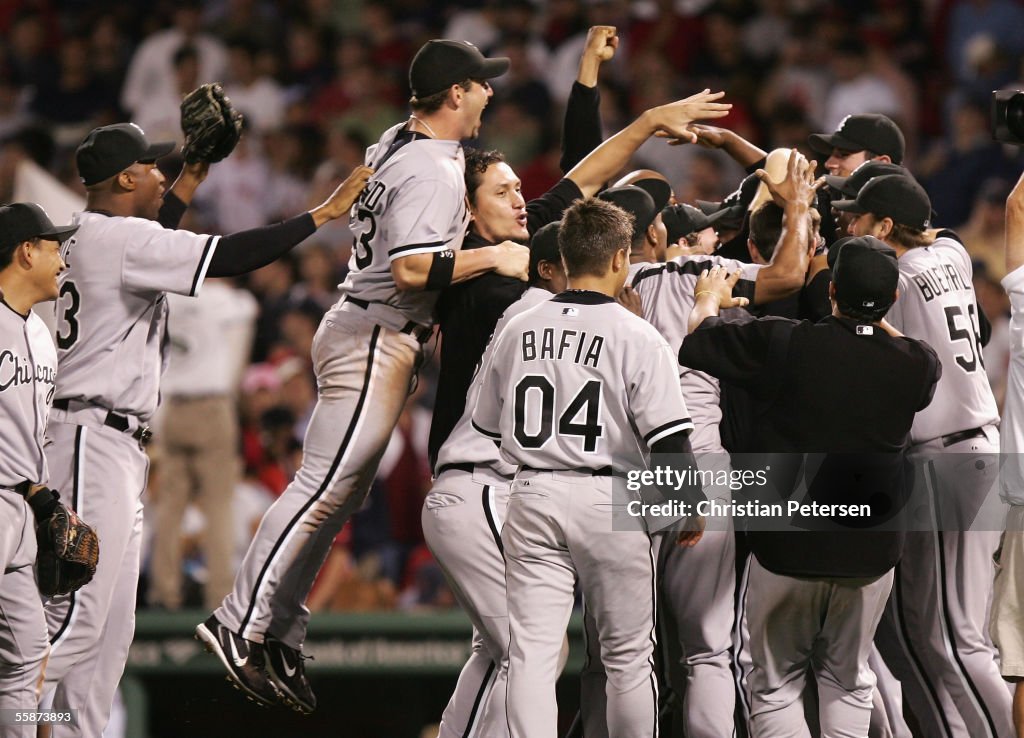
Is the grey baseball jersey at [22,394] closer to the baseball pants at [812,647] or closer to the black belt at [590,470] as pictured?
the black belt at [590,470]

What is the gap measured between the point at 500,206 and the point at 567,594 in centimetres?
154

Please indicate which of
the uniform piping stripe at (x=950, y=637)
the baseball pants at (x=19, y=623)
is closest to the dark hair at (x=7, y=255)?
the baseball pants at (x=19, y=623)

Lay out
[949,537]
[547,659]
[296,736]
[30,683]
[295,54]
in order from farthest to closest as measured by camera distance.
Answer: [295,54] < [296,736] < [949,537] < [30,683] < [547,659]

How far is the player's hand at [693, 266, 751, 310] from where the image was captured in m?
5.01

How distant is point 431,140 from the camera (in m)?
5.42

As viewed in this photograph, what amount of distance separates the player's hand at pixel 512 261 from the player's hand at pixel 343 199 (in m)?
0.54

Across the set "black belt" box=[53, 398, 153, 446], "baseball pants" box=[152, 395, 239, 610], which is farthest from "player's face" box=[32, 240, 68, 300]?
"baseball pants" box=[152, 395, 239, 610]

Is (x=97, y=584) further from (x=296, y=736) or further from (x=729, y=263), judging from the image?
(x=296, y=736)

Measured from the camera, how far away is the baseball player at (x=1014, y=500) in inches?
191

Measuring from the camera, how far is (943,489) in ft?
17.1

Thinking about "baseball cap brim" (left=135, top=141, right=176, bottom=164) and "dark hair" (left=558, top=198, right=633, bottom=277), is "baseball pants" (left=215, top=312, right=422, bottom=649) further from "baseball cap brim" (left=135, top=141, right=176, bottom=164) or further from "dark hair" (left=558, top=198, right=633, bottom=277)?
"dark hair" (left=558, top=198, right=633, bottom=277)

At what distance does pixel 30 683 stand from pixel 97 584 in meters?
0.39

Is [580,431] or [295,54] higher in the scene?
[295,54]

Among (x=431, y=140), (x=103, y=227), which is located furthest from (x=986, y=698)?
(x=103, y=227)
